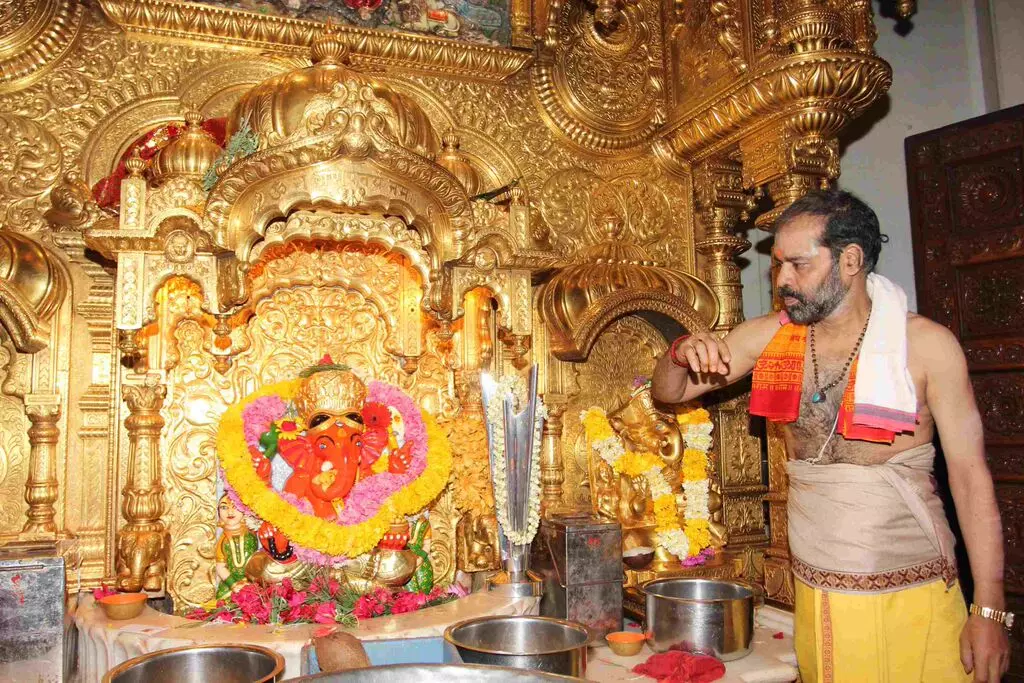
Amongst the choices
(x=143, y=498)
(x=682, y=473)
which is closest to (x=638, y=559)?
(x=682, y=473)

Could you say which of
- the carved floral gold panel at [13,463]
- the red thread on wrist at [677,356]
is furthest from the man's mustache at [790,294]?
the carved floral gold panel at [13,463]

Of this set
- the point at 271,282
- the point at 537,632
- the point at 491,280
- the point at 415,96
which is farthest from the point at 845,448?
the point at 415,96

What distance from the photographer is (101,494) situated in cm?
462

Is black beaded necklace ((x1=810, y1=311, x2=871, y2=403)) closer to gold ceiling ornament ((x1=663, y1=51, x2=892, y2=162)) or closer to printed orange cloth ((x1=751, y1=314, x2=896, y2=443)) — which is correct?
printed orange cloth ((x1=751, y1=314, x2=896, y2=443))

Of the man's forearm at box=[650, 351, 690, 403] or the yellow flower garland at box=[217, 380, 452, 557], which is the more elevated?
the man's forearm at box=[650, 351, 690, 403]

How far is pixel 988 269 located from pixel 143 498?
501 cm

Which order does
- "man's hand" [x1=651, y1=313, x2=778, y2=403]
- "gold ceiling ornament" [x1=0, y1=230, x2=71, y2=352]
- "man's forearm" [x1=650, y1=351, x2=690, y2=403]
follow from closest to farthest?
"man's hand" [x1=651, y1=313, x2=778, y2=403], "man's forearm" [x1=650, y1=351, x2=690, y2=403], "gold ceiling ornament" [x1=0, y1=230, x2=71, y2=352]

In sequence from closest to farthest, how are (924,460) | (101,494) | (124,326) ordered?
(924,460)
(124,326)
(101,494)

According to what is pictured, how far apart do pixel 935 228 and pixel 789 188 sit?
1.18 metres

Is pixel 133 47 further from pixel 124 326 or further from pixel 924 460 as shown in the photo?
pixel 924 460

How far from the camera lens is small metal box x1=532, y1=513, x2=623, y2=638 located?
4.19 metres

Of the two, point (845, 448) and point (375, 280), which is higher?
point (375, 280)

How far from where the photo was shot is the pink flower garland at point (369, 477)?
14.5 feet

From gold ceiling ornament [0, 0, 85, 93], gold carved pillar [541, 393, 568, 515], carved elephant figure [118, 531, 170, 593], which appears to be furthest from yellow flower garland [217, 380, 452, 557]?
gold ceiling ornament [0, 0, 85, 93]
